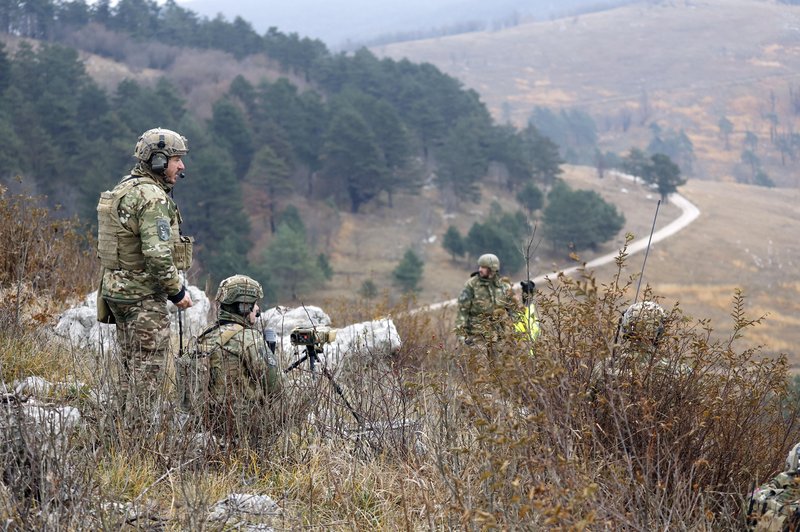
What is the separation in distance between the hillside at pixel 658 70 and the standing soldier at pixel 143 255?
272 ft

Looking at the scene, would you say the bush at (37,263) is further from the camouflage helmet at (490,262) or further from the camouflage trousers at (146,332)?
the camouflage helmet at (490,262)

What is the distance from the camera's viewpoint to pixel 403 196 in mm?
49375

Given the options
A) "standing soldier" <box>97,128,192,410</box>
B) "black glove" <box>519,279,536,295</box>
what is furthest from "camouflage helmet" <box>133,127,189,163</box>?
"black glove" <box>519,279,536,295</box>

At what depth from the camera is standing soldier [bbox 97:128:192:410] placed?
4.35 metres

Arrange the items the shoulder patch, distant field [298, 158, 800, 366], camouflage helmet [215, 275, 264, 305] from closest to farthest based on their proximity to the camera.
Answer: camouflage helmet [215, 275, 264, 305] → the shoulder patch → distant field [298, 158, 800, 366]

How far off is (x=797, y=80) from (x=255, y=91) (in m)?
82.8

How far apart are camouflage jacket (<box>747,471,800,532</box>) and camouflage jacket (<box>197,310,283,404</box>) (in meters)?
2.14

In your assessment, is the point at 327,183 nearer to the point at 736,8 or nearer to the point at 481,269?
the point at 481,269

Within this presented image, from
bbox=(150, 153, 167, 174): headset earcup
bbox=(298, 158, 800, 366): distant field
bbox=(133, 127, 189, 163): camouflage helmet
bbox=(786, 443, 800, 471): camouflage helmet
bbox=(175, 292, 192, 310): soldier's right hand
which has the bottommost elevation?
bbox=(298, 158, 800, 366): distant field

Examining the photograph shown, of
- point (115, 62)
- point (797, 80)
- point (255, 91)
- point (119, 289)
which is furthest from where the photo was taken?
point (797, 80)

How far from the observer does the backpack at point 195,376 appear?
3508 mm

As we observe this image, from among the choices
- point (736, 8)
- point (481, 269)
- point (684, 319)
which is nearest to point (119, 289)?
point (684, 319)

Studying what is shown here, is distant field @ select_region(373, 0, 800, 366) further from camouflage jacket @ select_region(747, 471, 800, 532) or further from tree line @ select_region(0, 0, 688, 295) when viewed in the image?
camouflage jacket @ select_region(747, 471, 800, 532)

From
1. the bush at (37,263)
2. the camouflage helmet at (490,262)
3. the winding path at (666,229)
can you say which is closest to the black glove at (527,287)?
the camouflage helmet at (490,262)
